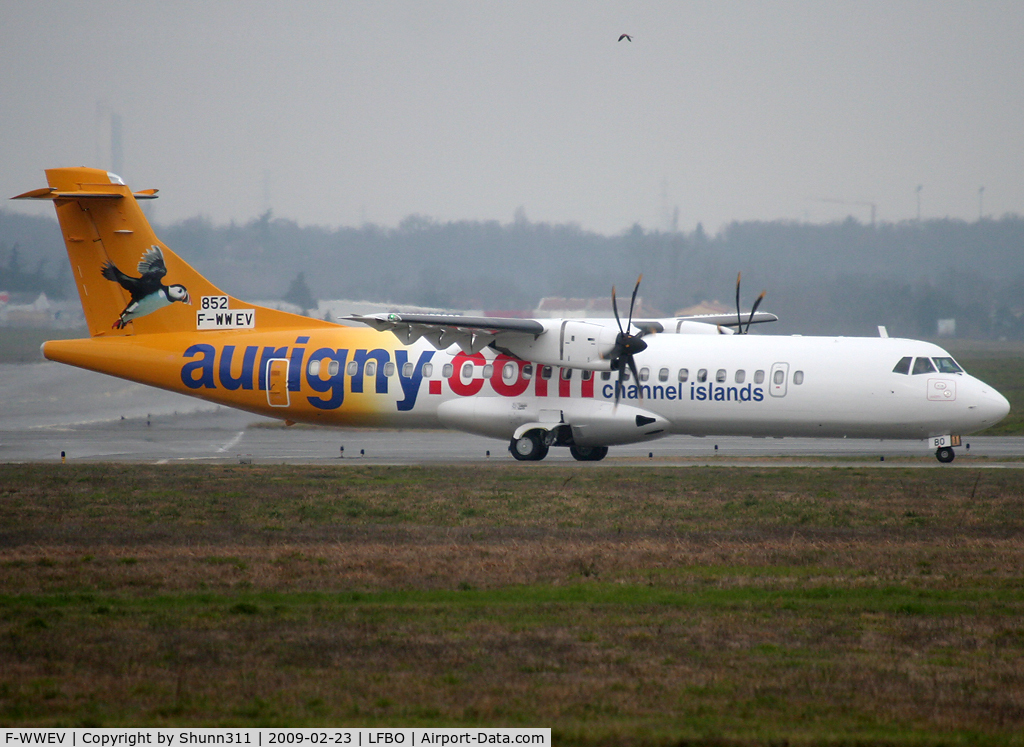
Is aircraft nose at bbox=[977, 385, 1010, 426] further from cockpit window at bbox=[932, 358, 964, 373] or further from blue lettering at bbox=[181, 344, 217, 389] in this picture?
blue lettering at bbox=[181, 344, 217, 389]

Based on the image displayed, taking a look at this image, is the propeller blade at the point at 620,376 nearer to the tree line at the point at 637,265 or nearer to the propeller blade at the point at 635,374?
the propeller blade at the point at 635,374

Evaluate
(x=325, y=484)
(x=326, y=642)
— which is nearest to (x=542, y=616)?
(x=326, y=642)

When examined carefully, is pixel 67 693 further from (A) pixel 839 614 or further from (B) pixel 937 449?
(B) pixel 937 449

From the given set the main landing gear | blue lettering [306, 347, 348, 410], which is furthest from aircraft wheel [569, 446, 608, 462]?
blue lettering [306, 347, 348, 410]

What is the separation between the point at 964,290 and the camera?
82.2m

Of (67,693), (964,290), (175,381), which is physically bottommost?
(67,693)

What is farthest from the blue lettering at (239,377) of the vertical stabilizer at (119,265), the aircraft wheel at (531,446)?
the aircraft wheel at (531,446)

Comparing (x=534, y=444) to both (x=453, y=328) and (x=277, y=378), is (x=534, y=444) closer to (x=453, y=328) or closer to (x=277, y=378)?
(x=453, y=328)

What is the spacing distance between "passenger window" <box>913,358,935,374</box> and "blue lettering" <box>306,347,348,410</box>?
13.8 metres

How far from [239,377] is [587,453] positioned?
909 cm

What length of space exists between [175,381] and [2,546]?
13071 mm

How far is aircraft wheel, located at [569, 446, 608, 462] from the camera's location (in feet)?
88.4

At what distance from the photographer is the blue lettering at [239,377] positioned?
86.7 ft

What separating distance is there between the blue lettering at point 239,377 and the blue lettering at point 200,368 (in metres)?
0.25
